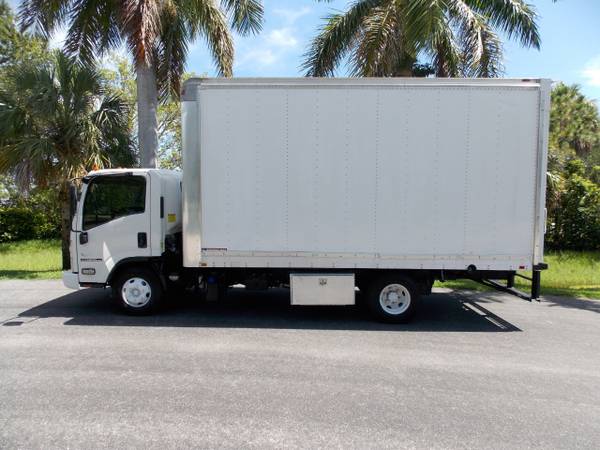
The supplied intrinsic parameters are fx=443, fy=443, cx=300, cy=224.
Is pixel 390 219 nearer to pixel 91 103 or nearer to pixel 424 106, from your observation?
pixel 424 106

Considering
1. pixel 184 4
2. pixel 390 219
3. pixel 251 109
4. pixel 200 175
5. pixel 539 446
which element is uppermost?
pixel 184 4

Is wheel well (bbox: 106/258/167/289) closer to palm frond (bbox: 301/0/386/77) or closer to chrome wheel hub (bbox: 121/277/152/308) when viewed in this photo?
chrome wheel hub (bbox: 121/277/152/308)

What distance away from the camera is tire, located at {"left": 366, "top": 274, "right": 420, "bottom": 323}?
675cm

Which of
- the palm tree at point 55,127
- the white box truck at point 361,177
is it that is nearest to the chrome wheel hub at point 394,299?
the white box truck at point 361,177

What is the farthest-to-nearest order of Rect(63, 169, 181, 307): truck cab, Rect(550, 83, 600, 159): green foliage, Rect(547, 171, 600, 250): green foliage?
Rect(550, 83, 600, 159): green foliage, Rect(547, 171, 600, 250): green foliage, Rect(63, 169, 181, 307): truck cab

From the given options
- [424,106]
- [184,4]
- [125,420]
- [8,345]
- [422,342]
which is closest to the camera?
[125,420]

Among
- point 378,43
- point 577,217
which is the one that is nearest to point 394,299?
point 378,43

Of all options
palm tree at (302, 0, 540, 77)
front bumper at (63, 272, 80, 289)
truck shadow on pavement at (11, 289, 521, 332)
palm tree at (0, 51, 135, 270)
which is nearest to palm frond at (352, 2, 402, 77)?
palm tree at (302, 0, 540, 77)

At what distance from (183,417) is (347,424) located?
1.39 metres

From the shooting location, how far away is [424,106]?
6434 millimetres

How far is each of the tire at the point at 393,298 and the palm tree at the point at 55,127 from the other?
7734 mm

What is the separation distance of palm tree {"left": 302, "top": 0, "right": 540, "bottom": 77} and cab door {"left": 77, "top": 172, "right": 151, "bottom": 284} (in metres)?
7.01

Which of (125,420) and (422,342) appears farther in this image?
(422,342)

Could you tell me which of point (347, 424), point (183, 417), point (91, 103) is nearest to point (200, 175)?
point (183, 417)
